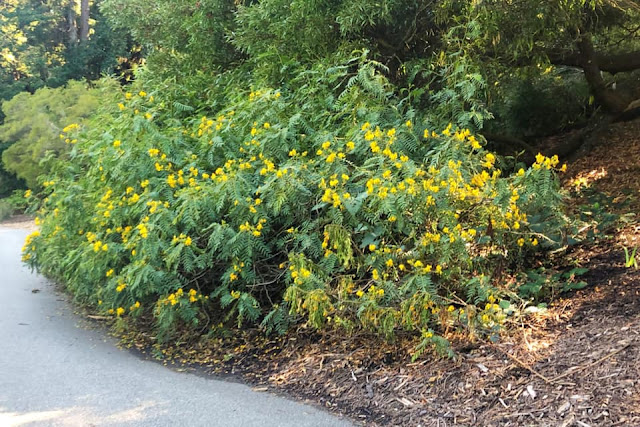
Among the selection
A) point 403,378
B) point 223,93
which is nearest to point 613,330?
point 403,378

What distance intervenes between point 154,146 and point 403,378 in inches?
138

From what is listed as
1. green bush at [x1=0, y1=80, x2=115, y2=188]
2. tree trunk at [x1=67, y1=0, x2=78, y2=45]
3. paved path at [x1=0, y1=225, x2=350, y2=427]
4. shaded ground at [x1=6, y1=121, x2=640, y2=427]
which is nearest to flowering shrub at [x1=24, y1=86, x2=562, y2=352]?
shaded ground at [x1=6, y1=121, x2=640, y2=427]

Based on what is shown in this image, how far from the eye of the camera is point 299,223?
528cm

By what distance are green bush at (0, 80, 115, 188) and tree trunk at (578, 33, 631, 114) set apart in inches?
626

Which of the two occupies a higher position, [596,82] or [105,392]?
[596,82]

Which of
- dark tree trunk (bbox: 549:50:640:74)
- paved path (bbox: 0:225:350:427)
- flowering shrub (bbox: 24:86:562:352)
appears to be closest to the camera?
paved path (bbox: 0:225:350:427)

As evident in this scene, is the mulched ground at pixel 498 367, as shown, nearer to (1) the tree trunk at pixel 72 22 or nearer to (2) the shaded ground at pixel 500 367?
(2) the shaded ground at pixel 500 367

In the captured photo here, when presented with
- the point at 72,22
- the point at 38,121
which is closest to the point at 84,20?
the point at 72,22

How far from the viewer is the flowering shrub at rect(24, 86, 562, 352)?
4.36 m

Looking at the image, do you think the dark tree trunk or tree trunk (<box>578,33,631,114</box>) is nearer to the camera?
tree trunk (<box>578,33,631,114</box>)

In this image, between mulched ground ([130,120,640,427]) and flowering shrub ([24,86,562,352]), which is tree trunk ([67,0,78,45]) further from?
mulched ground ([130,120,640,427])

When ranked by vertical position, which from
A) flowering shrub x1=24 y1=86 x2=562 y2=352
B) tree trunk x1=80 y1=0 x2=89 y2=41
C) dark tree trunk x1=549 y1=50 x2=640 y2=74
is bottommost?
flowering shrub x1=24 y1=86 x2=562 y2=352

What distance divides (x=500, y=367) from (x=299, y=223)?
7.15ft

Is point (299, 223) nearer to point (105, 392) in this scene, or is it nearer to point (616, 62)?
point (105, 392)
